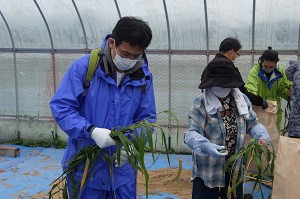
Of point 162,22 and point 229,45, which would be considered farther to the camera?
point 162,22

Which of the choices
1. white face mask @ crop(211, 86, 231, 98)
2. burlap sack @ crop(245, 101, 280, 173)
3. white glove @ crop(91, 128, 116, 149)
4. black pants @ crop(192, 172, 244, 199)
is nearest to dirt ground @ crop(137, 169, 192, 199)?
burlap sack @ crop(245, 101, 280, 173)

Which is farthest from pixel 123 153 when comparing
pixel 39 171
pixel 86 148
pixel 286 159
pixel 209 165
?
pixel 39 171

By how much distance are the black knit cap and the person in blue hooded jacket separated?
44 centimetres

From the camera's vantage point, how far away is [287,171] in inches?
90.8

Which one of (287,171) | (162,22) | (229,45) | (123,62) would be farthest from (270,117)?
(162,22)

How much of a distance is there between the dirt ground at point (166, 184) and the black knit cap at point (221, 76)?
205 centimetres

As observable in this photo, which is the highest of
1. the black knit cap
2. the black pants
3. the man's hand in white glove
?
the black knit cap

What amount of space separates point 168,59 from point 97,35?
1.25 metres

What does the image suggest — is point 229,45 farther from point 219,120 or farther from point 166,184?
point 166,184

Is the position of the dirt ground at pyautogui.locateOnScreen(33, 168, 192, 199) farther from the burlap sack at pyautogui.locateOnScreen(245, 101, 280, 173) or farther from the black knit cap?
the black knit cap

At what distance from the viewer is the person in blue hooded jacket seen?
1.95m

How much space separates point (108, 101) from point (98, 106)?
68 mm

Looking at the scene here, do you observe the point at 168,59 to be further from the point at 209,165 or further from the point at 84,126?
the point at 84,126

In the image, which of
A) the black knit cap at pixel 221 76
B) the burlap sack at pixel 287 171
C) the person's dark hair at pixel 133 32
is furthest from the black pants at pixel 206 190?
the person's dark hair at pixel 133 32
